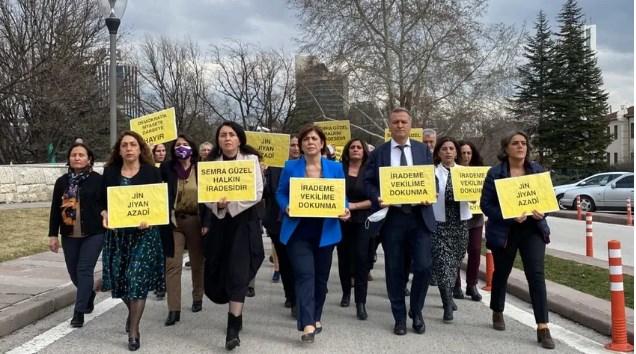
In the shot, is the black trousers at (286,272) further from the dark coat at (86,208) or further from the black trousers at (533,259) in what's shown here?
the black trousers at (533,259)

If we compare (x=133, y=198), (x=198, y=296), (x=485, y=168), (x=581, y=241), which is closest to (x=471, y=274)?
(x=485, y=168)

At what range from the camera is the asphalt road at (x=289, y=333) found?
539 cm

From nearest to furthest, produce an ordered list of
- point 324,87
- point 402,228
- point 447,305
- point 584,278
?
1. point 402,228
2. point 447,305
3. point 584,278
4. point 324,87

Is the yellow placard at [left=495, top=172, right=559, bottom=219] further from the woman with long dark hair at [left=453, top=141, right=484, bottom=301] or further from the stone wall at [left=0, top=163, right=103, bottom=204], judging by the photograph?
the stone wall at [left=0, top=163, right=103, bottom=204]

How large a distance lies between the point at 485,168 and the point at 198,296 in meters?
3.63

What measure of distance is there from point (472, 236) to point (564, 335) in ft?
6.45

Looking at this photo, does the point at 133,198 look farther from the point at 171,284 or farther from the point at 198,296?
the point at 198,296

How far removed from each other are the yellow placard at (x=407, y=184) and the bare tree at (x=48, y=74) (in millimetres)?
20539

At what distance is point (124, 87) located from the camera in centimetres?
3825

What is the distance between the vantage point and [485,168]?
6.77 meters

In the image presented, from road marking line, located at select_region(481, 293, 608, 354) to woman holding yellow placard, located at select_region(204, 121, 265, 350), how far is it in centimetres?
296

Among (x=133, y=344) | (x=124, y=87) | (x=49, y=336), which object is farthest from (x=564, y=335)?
(x=124, y=87)

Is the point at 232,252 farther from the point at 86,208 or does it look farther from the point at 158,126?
the point at 158,126

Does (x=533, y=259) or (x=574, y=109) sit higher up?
(x=574, y=109)
